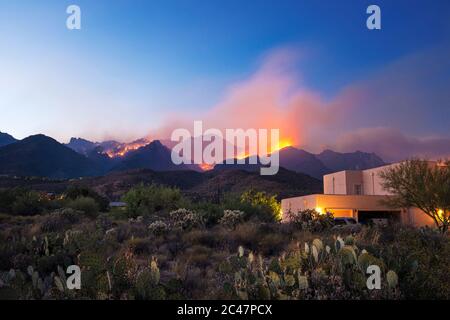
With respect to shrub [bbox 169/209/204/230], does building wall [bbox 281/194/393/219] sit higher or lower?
higher

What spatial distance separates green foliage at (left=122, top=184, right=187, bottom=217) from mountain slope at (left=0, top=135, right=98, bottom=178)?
3131 inches

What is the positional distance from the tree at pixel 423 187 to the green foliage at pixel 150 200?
64.4 feet

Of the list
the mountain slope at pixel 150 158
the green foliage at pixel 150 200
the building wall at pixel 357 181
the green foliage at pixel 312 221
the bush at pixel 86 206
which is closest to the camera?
→ the green foliage at pixel 312 221

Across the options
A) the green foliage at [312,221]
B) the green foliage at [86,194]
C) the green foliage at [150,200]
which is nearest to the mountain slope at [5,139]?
the green foliage at [86,194]

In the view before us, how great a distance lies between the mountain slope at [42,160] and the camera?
10812cm

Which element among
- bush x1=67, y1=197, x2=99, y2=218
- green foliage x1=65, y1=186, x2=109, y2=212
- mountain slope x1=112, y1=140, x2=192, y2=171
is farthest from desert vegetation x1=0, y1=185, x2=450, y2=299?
mountain slope x1=112, y1=140, x2=192, y2=171

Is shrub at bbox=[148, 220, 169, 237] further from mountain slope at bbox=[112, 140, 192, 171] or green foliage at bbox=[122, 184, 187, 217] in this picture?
mountain slope at bbox=[112, 140, 192, 171]

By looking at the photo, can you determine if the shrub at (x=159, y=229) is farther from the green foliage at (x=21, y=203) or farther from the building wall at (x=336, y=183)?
the building wall at (x=336, y=183)

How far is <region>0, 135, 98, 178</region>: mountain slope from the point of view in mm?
108125

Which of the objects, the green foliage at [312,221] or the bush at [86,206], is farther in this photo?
the bush at [86,206]
